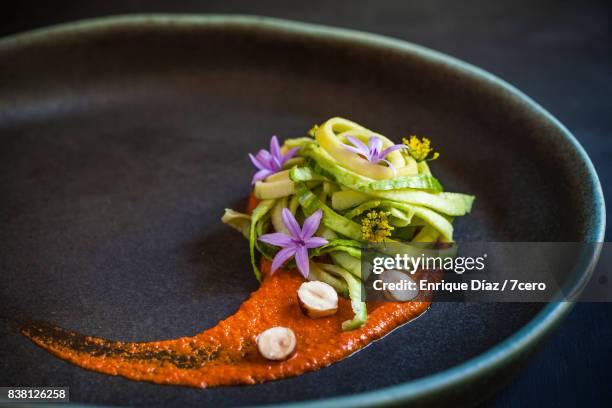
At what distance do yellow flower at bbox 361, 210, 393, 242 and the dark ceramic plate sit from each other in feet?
1.07

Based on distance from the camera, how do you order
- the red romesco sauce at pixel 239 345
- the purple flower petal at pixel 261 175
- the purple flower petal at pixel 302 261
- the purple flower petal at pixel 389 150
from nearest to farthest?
the red romesco sauce at pixel 239 345 < the purple flower petal at pixel 302 261 < the purple flower petal at pixel 389 150 < the purple flower petal at pixel 261 175

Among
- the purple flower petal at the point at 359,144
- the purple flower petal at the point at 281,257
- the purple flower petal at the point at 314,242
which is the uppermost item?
the purple flower petal at the point at 359,144

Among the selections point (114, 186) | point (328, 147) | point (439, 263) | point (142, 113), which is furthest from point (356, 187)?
point (142, 113)

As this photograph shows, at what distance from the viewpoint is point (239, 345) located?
2.34m

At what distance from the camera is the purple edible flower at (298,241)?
97.7 inches

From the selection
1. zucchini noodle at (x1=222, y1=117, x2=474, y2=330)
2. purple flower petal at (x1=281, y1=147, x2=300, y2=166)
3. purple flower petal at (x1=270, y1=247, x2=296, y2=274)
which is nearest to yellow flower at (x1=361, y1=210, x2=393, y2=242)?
zucchini noodle at (x1=222, y1=117, x2=474, y2=330)

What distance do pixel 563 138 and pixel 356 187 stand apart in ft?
3.32

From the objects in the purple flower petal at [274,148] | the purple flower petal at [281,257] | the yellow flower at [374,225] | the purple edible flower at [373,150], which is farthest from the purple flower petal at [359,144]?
the purple flower petal at [281,257]

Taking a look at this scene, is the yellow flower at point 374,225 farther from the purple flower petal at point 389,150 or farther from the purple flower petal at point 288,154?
the purple flower petal at point 288,154

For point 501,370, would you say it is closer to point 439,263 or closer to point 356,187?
point 439,263

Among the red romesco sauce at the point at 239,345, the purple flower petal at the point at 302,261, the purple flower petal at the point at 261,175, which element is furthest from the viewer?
the purple flower petal at the point at 261,175

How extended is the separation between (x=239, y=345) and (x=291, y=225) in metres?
0.47

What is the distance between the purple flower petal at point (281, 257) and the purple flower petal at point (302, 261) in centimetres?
2

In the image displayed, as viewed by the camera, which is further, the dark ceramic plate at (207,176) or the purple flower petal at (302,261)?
the purple flower petal at (302,261)
